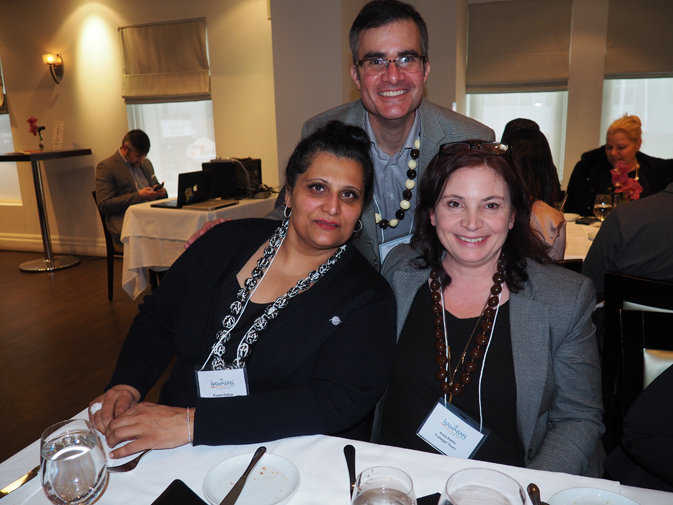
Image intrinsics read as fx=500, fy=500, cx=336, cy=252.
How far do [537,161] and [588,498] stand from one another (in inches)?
84.9

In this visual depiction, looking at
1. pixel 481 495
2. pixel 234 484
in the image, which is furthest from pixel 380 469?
pixel 234 484

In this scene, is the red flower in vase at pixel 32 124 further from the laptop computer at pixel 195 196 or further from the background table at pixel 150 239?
the laptop computer at pixel 195 196

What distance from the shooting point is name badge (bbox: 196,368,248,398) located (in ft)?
4.78

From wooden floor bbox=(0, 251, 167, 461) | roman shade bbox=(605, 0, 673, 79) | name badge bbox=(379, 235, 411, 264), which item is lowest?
wooden floor bbox=(0, 251, 167, 461)

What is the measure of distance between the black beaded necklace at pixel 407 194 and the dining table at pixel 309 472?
3.99ft

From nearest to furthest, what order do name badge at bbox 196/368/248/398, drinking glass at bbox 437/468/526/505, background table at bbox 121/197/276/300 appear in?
drinking glass at bbox 437/468/526/505 → name badge at bbox 196/368/248/398 → background table at bbox 121/197/276/300

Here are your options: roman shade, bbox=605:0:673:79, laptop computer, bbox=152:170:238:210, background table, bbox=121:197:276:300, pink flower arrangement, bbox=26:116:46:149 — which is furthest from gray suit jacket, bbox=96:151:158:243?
roman shade, bbox=605:0:673:79

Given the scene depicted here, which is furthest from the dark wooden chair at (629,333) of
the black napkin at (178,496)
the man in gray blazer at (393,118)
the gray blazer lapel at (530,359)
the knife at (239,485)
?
the black napkin at (178,496)

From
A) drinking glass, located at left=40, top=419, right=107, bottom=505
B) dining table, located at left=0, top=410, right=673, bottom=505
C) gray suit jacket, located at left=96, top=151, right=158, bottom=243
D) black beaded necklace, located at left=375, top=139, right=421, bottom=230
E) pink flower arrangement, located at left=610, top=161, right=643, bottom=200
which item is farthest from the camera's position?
gray suit jacket, located at left=96, top=151, right=158, bottom=243

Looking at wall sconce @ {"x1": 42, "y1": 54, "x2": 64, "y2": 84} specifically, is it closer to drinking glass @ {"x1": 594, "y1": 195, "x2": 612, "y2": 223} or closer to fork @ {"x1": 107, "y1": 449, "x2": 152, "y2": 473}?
drinking glass @ {"x1": 594, "y1": 195, "x2": 612, "y2": 223}

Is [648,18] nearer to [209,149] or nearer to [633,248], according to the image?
[633,248]

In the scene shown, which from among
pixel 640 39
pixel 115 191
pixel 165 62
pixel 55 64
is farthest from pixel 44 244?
pixel 640 39

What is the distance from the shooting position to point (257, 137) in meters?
6.26

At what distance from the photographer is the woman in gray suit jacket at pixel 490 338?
1407 mm
